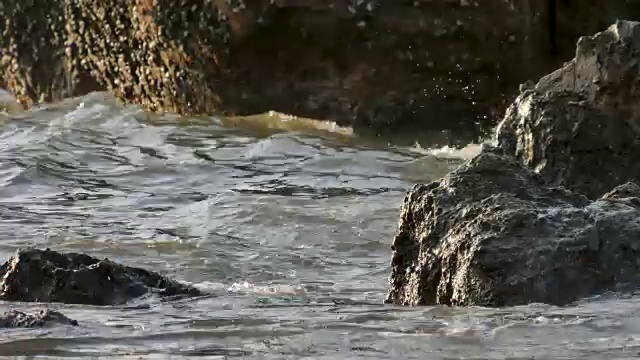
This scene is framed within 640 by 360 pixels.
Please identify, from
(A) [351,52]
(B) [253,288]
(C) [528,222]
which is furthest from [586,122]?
(A) [351,52]

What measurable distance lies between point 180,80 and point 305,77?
1030mm

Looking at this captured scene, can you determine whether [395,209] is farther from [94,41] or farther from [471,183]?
[94,41]

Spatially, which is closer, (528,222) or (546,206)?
(528,222)

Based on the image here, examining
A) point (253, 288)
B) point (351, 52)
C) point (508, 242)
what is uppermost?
point (351, 52)

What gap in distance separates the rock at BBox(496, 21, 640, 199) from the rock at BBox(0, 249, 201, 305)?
1207mm

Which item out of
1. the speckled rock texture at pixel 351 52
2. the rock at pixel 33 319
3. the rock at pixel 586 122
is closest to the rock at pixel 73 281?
the rock at pixel 33 319

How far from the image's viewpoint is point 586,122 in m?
4.25

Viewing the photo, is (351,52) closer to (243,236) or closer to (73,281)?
(243,236)

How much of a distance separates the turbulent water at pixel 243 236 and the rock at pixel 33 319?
0.05 metres

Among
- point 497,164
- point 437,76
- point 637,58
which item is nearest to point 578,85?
point 637,58

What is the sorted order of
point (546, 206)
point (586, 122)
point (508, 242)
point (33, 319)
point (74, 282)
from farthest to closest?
1. point (586, 122)
2. point (74, 282)
3. point (546, 206)
4. point (508, 242)
5. point (33, 319)

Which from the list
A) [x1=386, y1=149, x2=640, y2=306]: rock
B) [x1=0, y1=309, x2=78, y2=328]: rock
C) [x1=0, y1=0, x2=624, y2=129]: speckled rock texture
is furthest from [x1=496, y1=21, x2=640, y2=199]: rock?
[x1=0, y1=0, x2=624, y2=129]: speckled rock texture

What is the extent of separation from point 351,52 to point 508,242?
4.72m

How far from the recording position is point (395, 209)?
231 inches
